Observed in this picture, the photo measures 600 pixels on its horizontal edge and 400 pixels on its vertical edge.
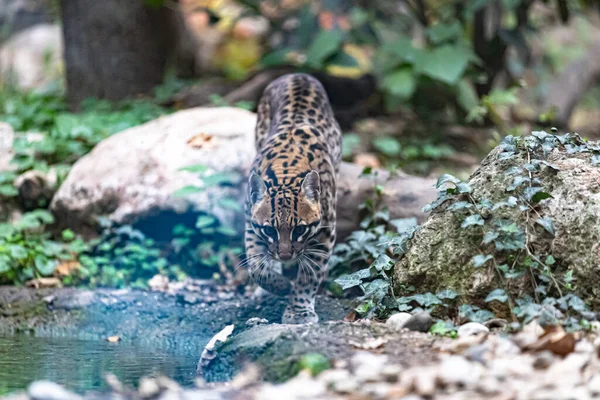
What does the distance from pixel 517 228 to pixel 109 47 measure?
856 cm

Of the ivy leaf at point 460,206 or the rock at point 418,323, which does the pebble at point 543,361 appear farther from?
the ivy leaf at point 460,206

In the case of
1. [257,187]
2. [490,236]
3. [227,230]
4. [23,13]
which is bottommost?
[23,13]

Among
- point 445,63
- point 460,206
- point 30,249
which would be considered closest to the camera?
point 460,206

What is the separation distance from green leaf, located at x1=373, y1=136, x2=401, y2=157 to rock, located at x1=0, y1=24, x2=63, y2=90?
271 inches

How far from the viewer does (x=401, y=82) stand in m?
11.0

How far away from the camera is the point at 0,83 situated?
47.0ft

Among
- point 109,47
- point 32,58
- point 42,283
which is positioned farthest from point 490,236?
point 32,58

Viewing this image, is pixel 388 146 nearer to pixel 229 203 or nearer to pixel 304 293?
pixel 229 203

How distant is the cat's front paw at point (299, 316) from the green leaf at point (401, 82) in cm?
502

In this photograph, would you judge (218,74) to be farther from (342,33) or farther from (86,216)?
(86,216)

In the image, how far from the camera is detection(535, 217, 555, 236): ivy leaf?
512 cm

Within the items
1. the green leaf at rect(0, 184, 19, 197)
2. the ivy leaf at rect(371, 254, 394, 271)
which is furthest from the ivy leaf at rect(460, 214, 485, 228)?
the green leaf at rect(0, 184, 19, 197)

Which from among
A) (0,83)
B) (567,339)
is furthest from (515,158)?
(0,83)

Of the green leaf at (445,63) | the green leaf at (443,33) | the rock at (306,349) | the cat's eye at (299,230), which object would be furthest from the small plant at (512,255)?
the green leaf at (443,33)
